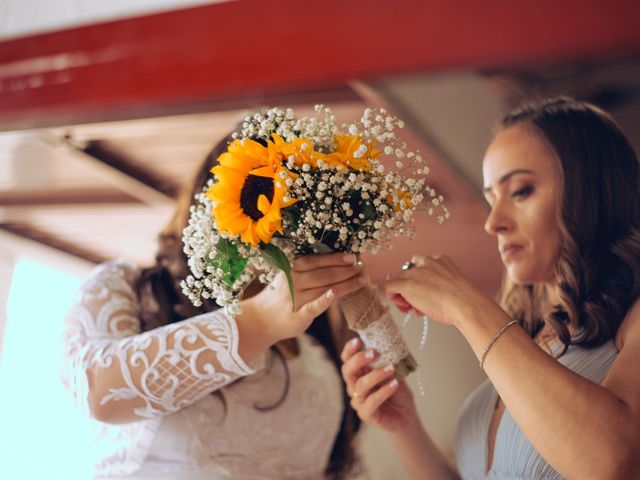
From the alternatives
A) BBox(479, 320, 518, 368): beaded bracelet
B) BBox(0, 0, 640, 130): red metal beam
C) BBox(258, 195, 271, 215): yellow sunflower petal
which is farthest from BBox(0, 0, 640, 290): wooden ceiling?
BBox(258, 195, 271, 215): yellow sunflower petal

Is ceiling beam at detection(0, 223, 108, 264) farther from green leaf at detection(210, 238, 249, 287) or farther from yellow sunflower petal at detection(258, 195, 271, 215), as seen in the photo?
yellow sunflower petal at detection(258, 195, 271, 215)

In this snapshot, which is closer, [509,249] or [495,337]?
[495,337]

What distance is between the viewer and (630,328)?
0.82 metres

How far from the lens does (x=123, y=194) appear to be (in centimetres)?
121

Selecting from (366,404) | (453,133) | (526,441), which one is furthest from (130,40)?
(526,441)

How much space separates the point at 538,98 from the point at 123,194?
0.71 meters

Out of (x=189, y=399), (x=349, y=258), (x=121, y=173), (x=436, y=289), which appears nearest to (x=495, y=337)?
(x=436, y=289)

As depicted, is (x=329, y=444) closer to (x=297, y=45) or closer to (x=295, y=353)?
(x=295, y=353)

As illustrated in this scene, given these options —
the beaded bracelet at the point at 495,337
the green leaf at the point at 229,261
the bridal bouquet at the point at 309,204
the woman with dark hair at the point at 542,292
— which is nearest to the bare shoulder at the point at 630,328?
the woman with dark hair at the point at 542,292

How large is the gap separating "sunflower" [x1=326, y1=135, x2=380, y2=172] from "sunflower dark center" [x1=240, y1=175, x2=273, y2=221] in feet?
0.27

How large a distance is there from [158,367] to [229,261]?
0.21m

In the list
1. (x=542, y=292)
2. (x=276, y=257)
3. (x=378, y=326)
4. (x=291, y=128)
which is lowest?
(x=542, y=292)

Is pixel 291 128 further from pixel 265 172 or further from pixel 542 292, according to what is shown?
pixel 542 292

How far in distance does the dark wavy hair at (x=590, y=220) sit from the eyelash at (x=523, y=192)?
41mm
